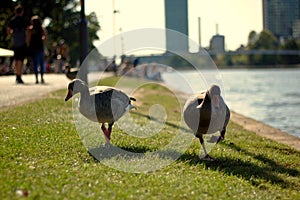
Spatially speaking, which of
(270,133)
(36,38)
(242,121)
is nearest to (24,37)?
(36,38)

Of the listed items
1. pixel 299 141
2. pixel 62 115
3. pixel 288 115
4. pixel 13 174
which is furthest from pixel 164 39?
pixel 288 115

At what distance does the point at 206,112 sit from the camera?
7430 millimetres

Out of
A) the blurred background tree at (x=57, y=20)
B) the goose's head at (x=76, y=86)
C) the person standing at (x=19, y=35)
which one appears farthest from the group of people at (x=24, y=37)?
the blurred background tree at (x=57, y=20)

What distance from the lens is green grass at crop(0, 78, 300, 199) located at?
535 cm

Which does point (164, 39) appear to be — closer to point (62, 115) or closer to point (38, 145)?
point (62, 115)

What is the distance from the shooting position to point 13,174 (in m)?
5.56

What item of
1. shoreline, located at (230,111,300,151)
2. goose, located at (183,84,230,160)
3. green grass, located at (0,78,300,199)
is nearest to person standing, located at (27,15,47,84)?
shoreline, located at (230,111,300,151)

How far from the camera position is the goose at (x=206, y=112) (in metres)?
7.33

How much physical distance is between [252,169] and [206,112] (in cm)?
97

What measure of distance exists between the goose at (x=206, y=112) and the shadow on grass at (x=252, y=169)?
0.23 m

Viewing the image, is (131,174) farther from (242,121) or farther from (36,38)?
(36,38)

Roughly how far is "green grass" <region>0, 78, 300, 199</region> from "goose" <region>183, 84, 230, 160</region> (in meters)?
0.42

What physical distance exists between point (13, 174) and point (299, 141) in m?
6.88

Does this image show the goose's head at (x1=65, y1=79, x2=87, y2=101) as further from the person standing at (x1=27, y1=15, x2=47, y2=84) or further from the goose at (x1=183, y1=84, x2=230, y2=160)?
the person standing at (x1=27, y1=15, x2=47, y2=84)
